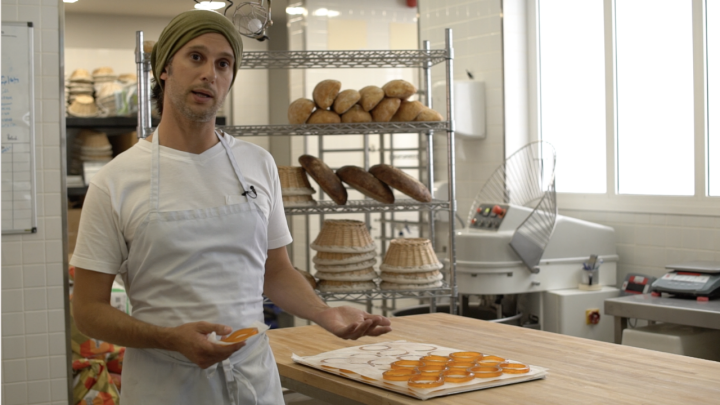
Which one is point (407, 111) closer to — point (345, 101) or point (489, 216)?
point (345, 101)

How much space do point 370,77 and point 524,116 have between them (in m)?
1.89

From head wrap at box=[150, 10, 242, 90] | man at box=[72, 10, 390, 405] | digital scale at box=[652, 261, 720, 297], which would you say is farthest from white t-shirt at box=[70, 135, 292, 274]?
digital scale at box=[652, 261, 720, 297]

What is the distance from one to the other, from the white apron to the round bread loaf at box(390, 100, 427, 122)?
1.74m

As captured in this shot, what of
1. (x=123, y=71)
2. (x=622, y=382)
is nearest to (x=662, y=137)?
(x=622, y=382)

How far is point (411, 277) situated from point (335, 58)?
977 mm

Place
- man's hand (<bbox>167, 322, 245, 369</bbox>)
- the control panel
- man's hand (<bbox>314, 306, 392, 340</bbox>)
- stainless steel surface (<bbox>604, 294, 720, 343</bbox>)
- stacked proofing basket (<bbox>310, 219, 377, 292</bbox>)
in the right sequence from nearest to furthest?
man's hand (<bbox>167, 322, 245, 369</bbox>)
man's hand (<bbox>314, 306, 392, 340</bbox>)
stainless steel surface (<bbox>604, 294, 720, 343</bbox>)
stacked proofing basket (<bbox>310, 219, 377, 292</bbox>)
the control panel

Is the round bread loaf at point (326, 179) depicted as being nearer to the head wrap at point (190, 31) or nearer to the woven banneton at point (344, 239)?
the woven banneton at point (344, 239)

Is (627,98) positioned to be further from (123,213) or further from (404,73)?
(123,213)

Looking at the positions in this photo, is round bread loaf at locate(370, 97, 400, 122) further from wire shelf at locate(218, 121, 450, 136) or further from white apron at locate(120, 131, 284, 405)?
white apron at locate(120, 131, 284, 405)

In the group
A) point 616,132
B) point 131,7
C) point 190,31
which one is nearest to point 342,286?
point 190,31

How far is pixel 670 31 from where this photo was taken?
3.84 metres

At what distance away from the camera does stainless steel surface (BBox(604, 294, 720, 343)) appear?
2750 millimetres

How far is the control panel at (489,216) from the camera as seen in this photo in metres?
3.75

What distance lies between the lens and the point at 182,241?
1.40m
